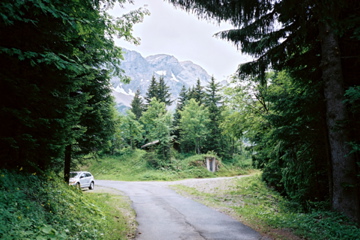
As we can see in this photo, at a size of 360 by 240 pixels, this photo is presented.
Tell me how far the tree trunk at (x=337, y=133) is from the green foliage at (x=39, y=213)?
6.48 metres

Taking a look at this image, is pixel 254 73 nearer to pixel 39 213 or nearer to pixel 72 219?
pixel 72 219

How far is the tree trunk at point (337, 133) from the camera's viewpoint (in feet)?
18.9

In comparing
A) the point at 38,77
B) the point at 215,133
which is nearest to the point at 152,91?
the point at 215,133

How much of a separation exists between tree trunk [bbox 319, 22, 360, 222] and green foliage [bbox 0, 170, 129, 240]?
21.2ft

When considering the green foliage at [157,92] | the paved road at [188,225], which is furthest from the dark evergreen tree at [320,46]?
the green foliage at [157,92]

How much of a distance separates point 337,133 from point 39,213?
763cm

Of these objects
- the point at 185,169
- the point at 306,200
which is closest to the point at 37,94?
the point at 306,200

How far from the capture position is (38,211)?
408cm

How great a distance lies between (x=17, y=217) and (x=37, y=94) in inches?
103

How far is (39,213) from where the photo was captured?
4.03m

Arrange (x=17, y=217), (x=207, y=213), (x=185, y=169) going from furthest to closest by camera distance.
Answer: (x=185, y=169) → (x=207, y=213) → (x=17, y=217)

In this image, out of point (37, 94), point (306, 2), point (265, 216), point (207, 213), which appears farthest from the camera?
point (207, 213)

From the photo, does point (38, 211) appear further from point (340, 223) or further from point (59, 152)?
point (340, 223)

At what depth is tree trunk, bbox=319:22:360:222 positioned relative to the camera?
575 centimetres
